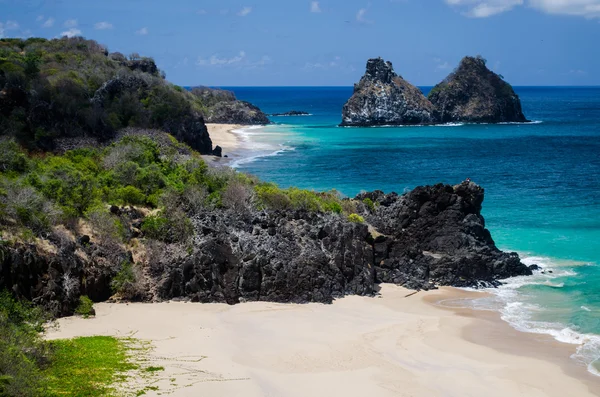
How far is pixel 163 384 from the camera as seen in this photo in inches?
580

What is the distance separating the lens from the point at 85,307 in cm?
1934

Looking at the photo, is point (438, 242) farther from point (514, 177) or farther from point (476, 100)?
point (476, 100)

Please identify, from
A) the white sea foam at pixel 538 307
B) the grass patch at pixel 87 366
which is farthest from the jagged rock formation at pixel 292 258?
the grass patch at pixel 87 366

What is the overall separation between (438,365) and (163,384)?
7236mm

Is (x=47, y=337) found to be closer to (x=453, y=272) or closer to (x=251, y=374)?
(x=251, y=374)

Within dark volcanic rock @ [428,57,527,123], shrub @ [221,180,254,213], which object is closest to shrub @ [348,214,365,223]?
shrub @ [221,180,254,213]

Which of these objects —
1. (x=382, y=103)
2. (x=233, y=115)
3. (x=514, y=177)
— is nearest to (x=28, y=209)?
(x=514, y=177)

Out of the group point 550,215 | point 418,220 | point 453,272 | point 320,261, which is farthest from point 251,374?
point 550,215

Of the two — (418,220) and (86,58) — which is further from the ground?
(86,58)

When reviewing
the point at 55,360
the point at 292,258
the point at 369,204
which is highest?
the point at 369,204

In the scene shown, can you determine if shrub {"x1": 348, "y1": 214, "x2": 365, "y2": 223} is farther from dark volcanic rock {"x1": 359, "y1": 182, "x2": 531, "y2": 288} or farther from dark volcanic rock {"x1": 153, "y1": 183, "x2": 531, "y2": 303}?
dark volcanic rock {"x1": 359, "y1": 182, "x2": 531, "y2": 288}

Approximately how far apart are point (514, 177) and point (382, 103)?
211ft

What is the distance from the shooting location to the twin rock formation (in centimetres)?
11475

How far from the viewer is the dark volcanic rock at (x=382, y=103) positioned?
11419cm
